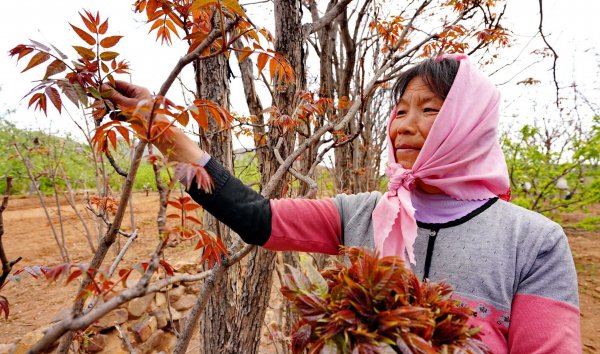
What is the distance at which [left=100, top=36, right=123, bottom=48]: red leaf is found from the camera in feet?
2.89

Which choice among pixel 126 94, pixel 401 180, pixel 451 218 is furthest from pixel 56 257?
pixel 451 218

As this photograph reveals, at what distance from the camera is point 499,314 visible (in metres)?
1.06

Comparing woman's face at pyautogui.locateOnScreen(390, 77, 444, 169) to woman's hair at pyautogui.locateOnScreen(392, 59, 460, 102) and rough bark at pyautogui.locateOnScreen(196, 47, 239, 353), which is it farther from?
rough bark at pyautogui.locateOnScreen(196, 47, 239, 353)

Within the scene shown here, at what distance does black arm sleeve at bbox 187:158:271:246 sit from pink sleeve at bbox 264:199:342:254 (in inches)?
1.8

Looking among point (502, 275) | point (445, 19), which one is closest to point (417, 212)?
point (502, 275)

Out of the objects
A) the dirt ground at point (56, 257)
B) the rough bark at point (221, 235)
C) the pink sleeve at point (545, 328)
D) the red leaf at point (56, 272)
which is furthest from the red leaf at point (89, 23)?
the dirt ground at point (56, 257)

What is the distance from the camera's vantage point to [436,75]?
127cm

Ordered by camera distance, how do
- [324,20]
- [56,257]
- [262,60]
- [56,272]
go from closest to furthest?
[56,272] → [262,60] → [324,20] → [56,257]

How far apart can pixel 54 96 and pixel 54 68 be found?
72 millimetres

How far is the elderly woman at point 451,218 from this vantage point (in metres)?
1.02

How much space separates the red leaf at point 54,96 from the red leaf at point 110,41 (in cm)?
18

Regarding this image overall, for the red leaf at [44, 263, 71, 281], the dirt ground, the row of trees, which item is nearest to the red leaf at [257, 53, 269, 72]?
the row of trees

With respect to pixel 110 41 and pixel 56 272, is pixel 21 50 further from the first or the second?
pixel 56 272

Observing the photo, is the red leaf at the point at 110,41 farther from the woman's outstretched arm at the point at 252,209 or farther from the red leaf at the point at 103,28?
the woman's outstretched arm at the point at 252,209
